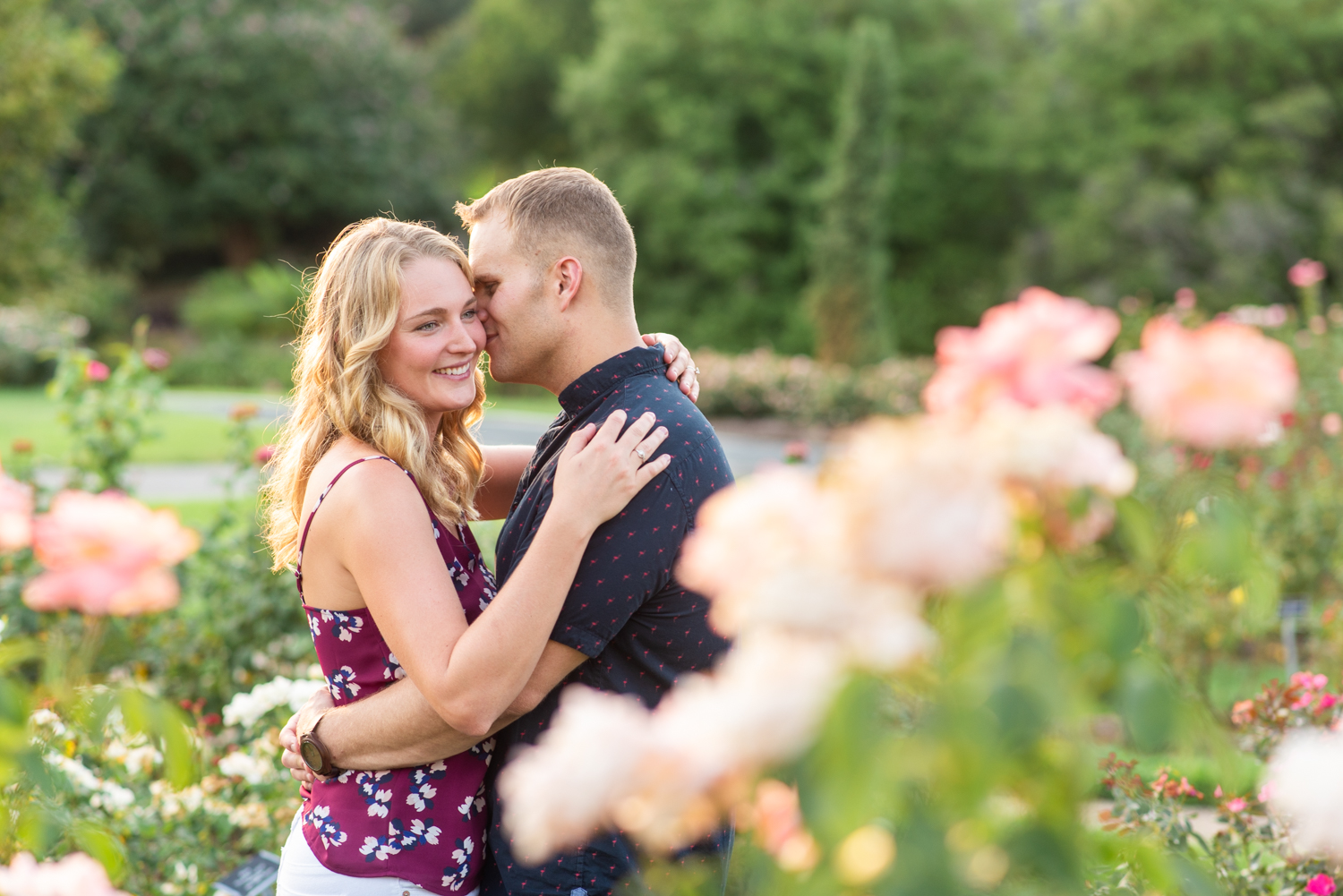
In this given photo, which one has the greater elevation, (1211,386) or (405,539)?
(1211,386)

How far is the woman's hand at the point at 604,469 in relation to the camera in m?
1.74

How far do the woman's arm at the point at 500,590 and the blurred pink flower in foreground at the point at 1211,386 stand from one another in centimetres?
110

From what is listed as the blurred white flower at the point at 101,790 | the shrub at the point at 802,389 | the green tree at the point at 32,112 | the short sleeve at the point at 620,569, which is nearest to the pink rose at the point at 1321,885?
the short sleeve at the point at 620,569

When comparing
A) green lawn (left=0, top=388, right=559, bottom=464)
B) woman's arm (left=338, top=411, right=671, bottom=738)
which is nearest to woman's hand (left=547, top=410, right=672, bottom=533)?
woman's arm (left=338, top=411, right=671, bottom=738)

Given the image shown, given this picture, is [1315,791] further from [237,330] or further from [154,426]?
[237,330]

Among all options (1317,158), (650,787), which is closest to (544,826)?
(650,787)

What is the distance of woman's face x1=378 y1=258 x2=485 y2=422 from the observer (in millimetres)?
2098

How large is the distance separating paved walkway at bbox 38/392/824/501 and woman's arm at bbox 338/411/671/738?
3036 mm

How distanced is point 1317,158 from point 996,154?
6.89m

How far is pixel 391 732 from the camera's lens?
1.88 metres

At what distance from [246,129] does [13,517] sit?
28.3 metres

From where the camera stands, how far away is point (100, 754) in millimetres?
3016

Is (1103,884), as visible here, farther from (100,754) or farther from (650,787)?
(100,754)

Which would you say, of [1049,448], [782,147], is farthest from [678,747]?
[782,147]
